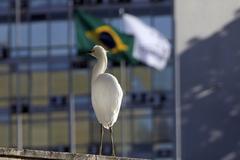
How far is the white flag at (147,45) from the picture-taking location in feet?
128

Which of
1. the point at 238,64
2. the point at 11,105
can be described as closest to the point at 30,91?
the point at 11,105

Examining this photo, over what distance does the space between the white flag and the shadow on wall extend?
15.6 metres

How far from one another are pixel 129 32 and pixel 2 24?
61.9ft

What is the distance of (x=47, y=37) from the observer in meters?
56.5

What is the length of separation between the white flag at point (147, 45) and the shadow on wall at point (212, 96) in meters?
15.6

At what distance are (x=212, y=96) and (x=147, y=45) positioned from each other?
16.7 meters

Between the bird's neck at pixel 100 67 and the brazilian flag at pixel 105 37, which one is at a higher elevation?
the brazilian flag at pixel 105 37

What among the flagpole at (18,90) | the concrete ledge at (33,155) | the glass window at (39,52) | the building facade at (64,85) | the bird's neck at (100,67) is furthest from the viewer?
the glass window at (39,52)

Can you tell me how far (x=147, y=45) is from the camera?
39.1m

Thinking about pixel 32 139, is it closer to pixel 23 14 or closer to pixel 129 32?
pixel 23 14

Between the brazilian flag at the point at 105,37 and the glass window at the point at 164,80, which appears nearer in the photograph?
the brazilian flag at the point at 105,37

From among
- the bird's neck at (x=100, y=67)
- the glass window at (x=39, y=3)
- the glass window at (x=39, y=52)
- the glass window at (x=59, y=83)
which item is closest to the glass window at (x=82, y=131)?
the glass window at (x=59, y=83)

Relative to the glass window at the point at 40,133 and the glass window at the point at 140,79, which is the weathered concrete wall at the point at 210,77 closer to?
the glass window at the point at 140,79

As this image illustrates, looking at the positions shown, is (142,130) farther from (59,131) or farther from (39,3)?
(39,3)
